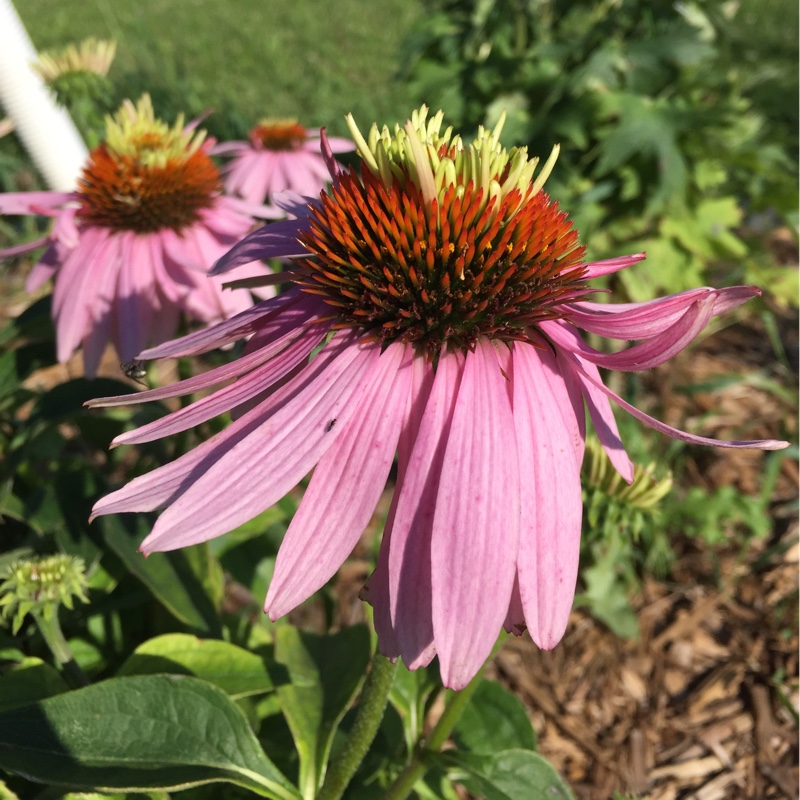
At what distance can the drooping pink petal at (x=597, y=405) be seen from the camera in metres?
0.75

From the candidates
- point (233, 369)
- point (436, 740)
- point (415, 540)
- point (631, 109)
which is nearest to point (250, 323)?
point (233, 369)

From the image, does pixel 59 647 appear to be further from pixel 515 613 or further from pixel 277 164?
pixel 277 164

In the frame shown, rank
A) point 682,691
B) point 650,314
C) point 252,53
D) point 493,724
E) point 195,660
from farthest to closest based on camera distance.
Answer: point 252,53, point 682,691, point 493,724, point 195,660, point 650,314

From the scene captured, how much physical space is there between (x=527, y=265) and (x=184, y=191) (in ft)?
2.54

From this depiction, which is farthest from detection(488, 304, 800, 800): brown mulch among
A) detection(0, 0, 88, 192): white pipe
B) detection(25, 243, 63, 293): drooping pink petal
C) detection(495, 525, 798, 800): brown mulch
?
detection(0, 0, 88, 192): white pipe

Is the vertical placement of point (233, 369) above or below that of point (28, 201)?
below

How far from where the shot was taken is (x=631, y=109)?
2057 millimetres

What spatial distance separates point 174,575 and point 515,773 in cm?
55

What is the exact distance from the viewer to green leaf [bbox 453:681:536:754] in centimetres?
110

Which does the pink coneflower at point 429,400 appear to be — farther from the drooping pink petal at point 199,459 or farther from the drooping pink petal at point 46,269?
the drooping pink petal at point 46,269

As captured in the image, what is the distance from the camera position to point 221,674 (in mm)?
983

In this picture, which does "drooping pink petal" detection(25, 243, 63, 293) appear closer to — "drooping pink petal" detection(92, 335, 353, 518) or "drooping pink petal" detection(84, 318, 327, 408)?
"drooping pink petal" detection(84, 318, 327, 408)

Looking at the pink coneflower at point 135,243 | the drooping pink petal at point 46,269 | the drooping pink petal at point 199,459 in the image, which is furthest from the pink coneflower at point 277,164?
the drooping pink petal at point 199,459

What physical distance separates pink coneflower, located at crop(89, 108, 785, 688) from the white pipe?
1.56 meters
